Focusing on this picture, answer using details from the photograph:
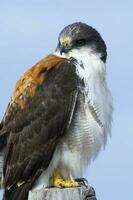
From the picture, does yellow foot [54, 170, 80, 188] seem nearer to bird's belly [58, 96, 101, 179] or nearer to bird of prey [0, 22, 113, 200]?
bird of prey [0, 22, 113, 200]

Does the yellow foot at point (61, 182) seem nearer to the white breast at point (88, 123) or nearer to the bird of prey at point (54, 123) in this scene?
the bird of prey at point (54, 123)

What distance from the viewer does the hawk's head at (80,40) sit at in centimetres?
727

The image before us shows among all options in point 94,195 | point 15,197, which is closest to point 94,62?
point 15,197

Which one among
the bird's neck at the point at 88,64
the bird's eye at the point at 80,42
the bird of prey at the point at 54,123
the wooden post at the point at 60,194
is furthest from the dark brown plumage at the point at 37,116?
the wooden post at the point at 60,194

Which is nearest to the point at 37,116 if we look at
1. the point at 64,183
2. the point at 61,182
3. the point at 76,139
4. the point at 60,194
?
the point at 76,139

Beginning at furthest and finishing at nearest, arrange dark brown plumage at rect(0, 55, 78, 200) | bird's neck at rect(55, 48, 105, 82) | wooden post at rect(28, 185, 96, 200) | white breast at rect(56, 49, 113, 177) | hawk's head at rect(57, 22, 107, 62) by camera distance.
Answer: hawk's head at rect(57, 22, 107, 62) < bird's neck at rect(55, 48, 105, 82) < white breast at rect(56, 49, 113, 177) < dark brown plumage at rect(0, 55, 78, 200) < wooden post at rect(28, 185, 96, 200)

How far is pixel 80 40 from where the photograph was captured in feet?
24.5

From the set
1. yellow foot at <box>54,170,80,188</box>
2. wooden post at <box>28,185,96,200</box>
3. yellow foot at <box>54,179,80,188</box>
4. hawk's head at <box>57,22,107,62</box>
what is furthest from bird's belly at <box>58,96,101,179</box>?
wooden post at <box>28,185,96,200</box>

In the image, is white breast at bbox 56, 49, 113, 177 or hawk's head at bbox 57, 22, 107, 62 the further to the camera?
hawk's head at bbox 57, 22, 107, 62

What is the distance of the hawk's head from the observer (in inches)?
286

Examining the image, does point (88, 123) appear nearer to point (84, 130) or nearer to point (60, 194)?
point (84, 130)

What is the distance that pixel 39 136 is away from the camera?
681 centimetres

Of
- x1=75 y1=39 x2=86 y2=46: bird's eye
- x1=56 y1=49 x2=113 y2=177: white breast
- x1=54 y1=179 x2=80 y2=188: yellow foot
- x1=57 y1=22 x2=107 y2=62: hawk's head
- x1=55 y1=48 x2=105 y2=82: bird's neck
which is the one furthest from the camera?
x1=75 y1=39 x2=86 y2=46: bird's eye

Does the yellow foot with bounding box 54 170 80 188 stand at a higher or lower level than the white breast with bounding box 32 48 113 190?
lower
